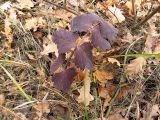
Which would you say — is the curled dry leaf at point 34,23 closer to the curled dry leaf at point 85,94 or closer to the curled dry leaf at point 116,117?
the curled dry leaf at point 85,94

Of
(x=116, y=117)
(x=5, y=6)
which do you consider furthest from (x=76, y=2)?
(x=116, y=117)

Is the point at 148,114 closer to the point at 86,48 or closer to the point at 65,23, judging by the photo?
the point at 86,48

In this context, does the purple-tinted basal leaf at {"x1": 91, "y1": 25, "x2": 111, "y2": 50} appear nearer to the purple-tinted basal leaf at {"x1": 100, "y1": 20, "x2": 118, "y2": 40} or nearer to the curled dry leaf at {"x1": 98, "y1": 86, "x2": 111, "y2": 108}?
the purple-tinted basal leaf at {"x1": 100, "y1": 20, "x2": 118, "y2": 40}

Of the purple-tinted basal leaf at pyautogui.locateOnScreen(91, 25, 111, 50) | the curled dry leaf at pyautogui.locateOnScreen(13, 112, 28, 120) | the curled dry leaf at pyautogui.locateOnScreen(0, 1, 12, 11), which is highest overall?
the curled dry leaf at pyautogui.locateOnScreen(0, 1, 12, 11)

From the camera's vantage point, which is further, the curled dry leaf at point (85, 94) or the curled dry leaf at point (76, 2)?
the curled dry leaf at point (76, 2)

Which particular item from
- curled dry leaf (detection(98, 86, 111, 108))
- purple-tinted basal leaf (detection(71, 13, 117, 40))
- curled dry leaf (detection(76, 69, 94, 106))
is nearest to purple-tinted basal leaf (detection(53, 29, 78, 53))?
purple-tinted basal leaf (detection(71, 13, 117, 40))

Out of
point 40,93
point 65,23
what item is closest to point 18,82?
point 40,93

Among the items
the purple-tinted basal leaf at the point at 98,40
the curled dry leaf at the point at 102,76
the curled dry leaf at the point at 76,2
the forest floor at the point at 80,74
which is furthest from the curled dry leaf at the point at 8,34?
the purple-tinted basal leaf at the point at 98,40
